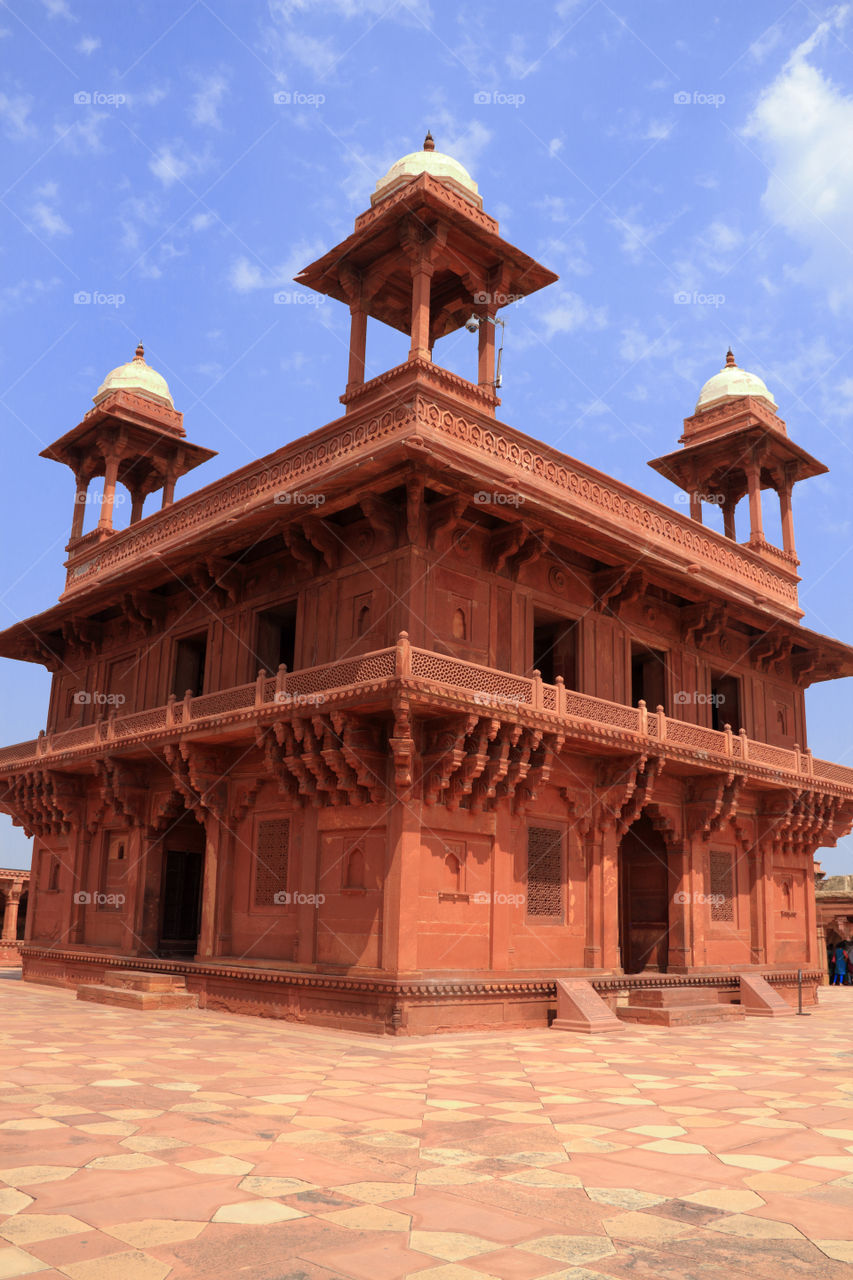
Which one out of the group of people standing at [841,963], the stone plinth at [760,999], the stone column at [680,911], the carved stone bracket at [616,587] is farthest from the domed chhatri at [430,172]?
the group of people standing at [841,963]

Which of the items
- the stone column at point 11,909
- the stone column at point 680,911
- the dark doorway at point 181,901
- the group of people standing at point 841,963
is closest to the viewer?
the stone column at point 680,911

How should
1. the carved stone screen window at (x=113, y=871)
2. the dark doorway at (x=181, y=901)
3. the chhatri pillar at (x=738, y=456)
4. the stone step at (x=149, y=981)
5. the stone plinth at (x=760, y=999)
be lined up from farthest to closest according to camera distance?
the chhatri pillar at (x=738, y=456) → the carved stone screen window at (x=113, y=871) → the dark doorway at (x=181, y=901) → the stone plinth at (x=760, y=999) → the stone step at (x=149, y=981)

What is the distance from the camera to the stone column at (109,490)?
68.9 feet

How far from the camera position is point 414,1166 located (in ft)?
17.8

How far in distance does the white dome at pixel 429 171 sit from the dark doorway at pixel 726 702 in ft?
31.6

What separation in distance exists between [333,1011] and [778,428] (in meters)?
14.7

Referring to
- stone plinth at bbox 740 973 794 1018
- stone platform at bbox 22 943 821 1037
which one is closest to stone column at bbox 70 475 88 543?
stone platform at bbox 22 943 821 1037

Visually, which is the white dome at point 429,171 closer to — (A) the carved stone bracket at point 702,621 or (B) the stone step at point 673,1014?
(A) the carved stone bracket at point 702,621

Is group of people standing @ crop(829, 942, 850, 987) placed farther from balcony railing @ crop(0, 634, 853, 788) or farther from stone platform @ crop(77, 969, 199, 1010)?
stone platform @ crop(77, 969, 199, 1010)

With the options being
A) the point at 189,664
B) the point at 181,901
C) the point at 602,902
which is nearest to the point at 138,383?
the point at 189,664

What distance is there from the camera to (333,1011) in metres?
12.9

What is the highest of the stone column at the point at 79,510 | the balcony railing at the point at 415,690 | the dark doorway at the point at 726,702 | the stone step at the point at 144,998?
the stone column at the point at 79,510

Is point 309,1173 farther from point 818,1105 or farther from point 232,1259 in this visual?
point 818,1105

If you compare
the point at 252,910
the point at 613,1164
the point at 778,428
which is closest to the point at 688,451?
the point at 778,428
